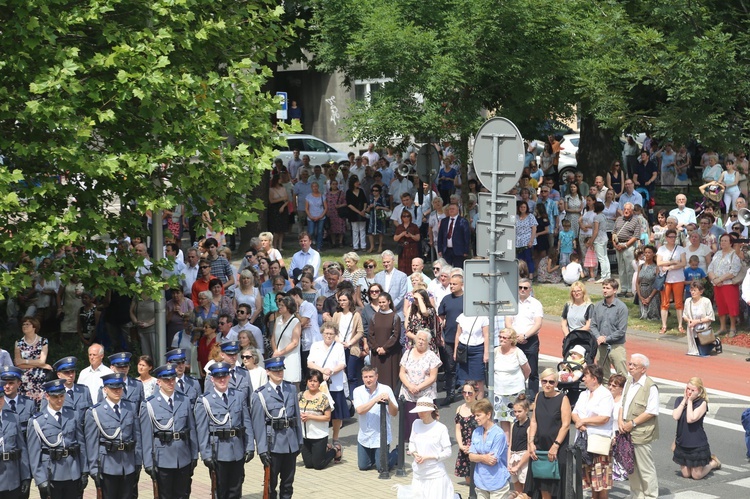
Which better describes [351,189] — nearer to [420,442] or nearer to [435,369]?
[435,369]

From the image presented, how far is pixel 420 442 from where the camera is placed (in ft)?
43.4

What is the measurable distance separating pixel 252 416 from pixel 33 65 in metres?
6.06

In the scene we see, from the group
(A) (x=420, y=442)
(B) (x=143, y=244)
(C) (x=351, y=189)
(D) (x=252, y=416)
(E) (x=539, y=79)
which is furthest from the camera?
(C) (x=351, y=189)

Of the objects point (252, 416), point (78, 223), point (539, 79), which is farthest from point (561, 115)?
point (252, 416)

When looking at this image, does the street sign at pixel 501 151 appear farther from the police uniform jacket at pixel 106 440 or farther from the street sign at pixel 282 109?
the street sign at pixel 282 109

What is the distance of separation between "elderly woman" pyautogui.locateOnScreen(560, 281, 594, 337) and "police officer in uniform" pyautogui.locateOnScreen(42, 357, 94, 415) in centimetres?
710

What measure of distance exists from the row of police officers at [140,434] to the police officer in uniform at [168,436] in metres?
0.01

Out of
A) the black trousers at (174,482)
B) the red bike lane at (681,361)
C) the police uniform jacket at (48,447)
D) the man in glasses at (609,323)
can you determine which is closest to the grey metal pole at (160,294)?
the black trousers at (174,482)

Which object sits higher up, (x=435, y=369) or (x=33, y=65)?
(x=33, y=65)

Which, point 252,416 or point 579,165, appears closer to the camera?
point 252,416

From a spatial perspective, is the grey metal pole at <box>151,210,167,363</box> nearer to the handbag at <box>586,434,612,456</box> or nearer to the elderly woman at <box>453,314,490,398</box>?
the elderly woman at <box>453,314,490,398</box>

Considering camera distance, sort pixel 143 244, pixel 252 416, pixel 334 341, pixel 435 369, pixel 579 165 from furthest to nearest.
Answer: pixel 579 165 → pixel 143 244 → pixel 334 341 → pixel 435 369 → pixel 252 416

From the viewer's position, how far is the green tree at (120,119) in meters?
16.4

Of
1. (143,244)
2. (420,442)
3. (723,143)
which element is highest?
(723,143)
